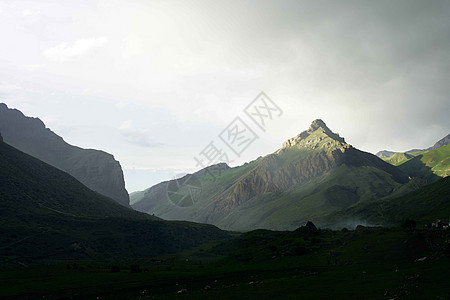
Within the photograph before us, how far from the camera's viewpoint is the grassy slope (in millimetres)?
101688

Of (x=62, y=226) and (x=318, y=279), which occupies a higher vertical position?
(x=62, y=226)

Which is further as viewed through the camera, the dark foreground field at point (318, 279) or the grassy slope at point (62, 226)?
the grassy slope at point (62, 226)

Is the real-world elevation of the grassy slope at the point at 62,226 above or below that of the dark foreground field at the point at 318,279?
above

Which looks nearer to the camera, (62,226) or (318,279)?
(318,279)

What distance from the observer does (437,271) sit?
28.9m

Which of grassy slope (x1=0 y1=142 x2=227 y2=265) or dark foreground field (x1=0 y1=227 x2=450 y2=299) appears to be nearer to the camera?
→ dark foreground field (x1=0 y1=227 x2=450 y2=299)

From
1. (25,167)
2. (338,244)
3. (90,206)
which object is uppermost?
(25,167)

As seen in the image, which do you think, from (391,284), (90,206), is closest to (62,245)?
(90,206)

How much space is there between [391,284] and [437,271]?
20.3ft

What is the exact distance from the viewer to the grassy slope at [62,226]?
10169 centimetres

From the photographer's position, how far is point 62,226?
407ft

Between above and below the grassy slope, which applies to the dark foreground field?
below

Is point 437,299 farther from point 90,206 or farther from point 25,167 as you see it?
point 25,167

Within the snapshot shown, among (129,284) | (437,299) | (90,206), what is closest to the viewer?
(437,299)
